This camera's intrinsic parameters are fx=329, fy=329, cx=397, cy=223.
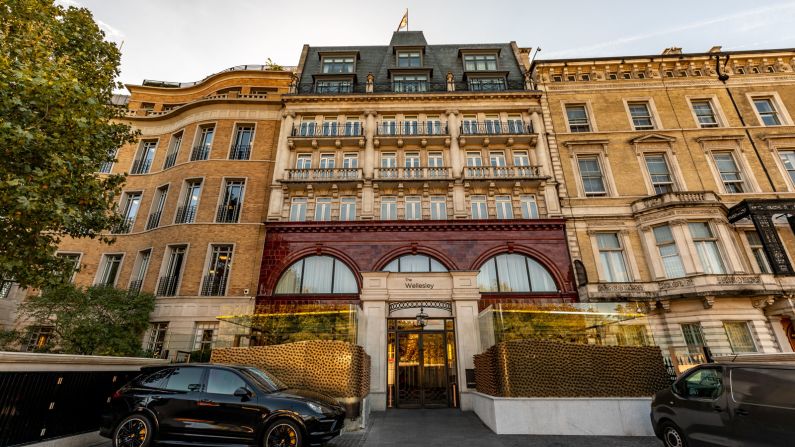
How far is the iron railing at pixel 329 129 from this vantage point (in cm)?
2091

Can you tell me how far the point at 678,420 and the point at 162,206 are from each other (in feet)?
81.0

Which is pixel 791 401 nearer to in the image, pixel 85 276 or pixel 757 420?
pixel 757 420

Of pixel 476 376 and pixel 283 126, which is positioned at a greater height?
pixel 283 126

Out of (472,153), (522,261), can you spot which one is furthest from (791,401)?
(472,153)

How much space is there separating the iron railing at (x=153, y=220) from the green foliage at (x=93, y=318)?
4.80m

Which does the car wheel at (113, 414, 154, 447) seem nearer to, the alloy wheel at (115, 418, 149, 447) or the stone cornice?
the alloy wheel at (115, 418, 149, 447)

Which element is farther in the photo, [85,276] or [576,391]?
[85,276]

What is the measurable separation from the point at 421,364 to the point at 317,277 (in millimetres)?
6903

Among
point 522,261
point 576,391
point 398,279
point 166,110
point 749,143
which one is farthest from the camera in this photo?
point 166,110

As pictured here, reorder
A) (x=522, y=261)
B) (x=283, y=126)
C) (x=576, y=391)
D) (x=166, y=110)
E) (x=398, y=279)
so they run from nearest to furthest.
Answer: (x=576, y=391), (x=398, y=279), (x=522, y=261), (x=283, y=126), (x=166, y=110)

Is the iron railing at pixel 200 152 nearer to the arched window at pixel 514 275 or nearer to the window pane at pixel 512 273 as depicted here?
the arched window at pixel 514 275

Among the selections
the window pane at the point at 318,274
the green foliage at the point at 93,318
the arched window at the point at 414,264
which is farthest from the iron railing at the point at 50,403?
the arched window at the point at 414,264

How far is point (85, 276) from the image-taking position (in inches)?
727

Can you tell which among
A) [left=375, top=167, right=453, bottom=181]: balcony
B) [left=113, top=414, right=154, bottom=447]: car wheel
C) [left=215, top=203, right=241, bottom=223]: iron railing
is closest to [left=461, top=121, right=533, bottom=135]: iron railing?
[left=375, top=167, right=453, bottom=181]: balcony
